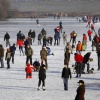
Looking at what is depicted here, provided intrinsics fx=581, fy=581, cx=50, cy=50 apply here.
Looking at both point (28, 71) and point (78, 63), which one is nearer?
point (28, 71)

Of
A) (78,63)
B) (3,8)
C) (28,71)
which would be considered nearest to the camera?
(28,71)

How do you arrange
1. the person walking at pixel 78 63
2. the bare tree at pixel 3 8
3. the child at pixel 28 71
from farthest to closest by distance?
the bare tree at pixel 3 8
the person walking at pixel 78 63
the child at pixel 28 71

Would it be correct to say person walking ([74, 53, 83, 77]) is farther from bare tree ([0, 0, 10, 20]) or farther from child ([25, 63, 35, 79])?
bare tree ([0, 0, 10, 20])

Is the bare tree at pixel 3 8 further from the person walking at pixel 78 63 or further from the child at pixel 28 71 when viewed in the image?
the child at pixel 28 71

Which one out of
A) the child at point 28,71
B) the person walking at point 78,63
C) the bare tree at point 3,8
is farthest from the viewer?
the bare tree at point 3,8

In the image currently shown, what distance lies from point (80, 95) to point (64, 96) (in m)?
2.52

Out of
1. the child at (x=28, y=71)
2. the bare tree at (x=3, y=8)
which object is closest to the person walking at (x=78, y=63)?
the child at (x=28, y=71)

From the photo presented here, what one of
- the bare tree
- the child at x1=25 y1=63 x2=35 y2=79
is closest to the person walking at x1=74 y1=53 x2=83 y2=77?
the child at x1=25 y1=63 x2=35 y2=79

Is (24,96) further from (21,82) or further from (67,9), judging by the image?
(67,9)

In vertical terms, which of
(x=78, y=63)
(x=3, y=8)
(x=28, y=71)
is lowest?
(x=28, y=71)

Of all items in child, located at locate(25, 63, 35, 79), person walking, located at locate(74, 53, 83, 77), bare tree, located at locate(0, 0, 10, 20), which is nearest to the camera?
child, located at locate(25, 63, 35, 79)

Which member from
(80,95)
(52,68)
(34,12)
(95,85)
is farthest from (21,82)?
(34,12)

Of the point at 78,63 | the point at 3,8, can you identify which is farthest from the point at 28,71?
the point at 3,8

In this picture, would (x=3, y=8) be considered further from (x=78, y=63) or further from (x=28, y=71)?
(x=28, y=71)
